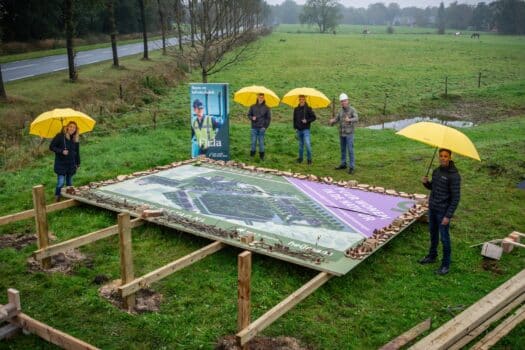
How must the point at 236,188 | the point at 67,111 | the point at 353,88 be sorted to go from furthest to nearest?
1. the point at 353,88
2. the point at 236,188
3. the point at 67,111

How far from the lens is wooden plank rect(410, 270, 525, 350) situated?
16.5 feet

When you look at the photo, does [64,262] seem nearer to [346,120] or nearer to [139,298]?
[139,298]

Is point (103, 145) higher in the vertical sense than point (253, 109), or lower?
lower

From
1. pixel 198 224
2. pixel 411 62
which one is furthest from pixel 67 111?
pixel 411 62

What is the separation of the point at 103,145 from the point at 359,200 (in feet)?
27.5

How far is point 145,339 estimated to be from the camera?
19.7 ft

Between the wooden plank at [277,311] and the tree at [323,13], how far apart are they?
12269 cm

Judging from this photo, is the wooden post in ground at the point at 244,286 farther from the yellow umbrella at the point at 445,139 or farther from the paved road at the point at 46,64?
the paved road at the point at 46,64

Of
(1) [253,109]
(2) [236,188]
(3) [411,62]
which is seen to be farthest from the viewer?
(3) [411,62]

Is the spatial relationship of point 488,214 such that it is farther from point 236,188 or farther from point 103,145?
point 103,145

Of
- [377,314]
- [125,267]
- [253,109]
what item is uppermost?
[253,109]

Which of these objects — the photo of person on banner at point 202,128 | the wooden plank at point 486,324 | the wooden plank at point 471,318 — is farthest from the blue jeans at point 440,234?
the photo of person on banner at point 202,128

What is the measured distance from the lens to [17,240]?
29.3ft

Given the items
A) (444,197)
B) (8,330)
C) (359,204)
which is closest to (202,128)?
(359,204)
